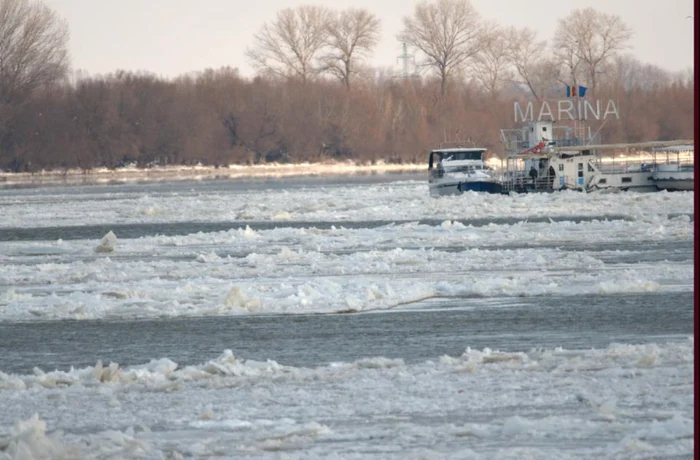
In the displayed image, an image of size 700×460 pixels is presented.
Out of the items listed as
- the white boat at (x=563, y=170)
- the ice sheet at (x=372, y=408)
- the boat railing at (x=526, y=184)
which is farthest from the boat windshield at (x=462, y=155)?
the ice sheet at (x=372, y=408)

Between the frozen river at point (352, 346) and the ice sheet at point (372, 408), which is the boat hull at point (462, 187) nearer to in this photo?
the frozen river at point (352, 346)

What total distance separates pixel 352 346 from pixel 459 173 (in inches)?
1647

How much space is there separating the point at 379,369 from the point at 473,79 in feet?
332

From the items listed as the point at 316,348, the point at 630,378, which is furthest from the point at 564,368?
the point at 316,348

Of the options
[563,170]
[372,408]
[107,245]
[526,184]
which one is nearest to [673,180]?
[563,170]

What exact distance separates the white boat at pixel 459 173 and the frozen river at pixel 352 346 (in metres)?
23.5

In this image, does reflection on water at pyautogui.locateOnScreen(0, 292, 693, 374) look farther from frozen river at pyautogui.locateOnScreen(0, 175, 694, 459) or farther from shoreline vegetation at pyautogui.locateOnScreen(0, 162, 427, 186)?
shoreline vegetation at pyautogui.locateOnScreen(0, 162, 427, 186)

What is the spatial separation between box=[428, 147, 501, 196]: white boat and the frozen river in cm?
2350

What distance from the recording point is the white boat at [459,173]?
51250mm

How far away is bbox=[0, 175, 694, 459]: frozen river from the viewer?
26.7ft

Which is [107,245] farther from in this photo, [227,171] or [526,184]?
[227,171]

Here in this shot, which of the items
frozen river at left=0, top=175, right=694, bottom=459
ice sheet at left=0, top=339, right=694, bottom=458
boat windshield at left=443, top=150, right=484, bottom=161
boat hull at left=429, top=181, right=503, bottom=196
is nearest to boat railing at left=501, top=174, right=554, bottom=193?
boat hull at left=429, top=181, right=503, bottom=196

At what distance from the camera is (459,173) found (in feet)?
176

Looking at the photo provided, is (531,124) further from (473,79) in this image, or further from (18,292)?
(473,79)
